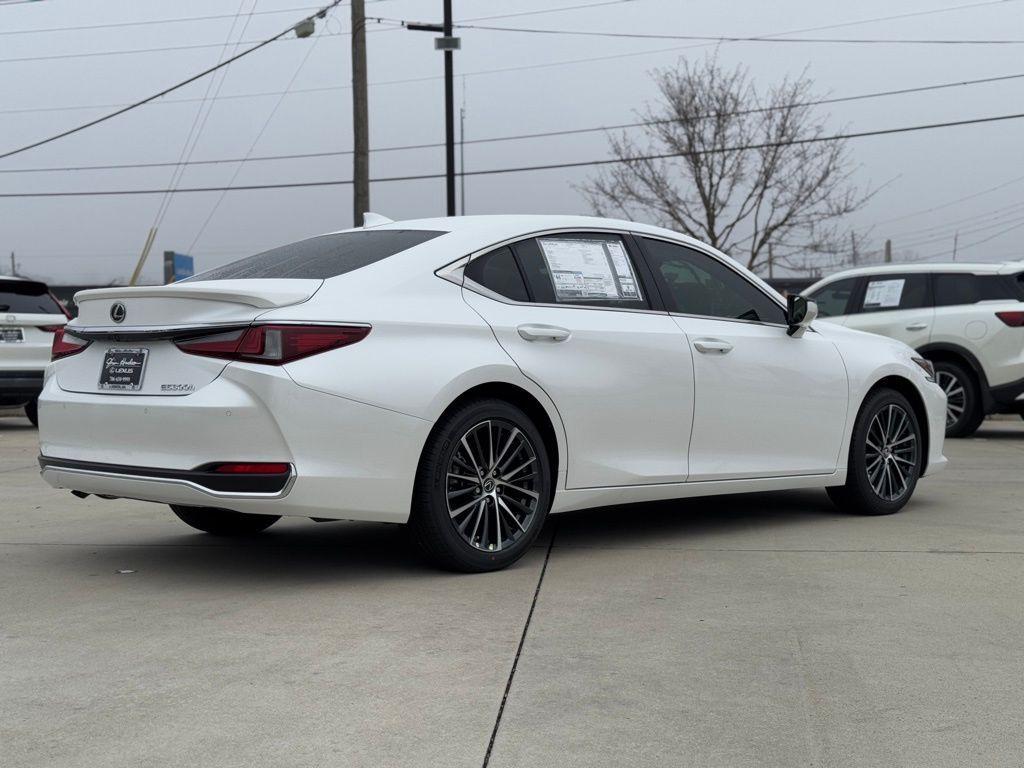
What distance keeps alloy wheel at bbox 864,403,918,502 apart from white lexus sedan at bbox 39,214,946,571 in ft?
1.60

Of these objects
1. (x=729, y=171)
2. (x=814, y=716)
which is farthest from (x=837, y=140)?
(x=814, y=716)

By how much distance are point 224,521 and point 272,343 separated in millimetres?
1863

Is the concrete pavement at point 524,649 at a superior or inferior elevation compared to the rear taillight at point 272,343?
inferior

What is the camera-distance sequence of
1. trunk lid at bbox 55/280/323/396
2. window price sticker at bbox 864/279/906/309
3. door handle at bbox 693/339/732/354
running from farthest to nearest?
window price sticker at bbox 864/279/906/309 → door handle at bbox 693/339/732/354 → trunk lid at bbox 55/280/323/396

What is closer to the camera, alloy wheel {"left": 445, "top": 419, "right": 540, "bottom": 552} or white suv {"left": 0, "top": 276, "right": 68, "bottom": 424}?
alloy wheel {"left": 445, "top": 419, "right": 540, "bottom": 552}

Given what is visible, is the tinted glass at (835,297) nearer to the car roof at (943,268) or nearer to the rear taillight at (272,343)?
the car roof at (943,268)

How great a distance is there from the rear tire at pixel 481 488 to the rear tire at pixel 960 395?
27.3ft

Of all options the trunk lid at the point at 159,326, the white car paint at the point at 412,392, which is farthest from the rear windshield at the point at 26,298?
the trunk lid at the point at 159,326

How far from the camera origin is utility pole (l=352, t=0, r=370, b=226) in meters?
21.4

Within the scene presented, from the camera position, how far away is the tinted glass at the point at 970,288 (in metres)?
12.8

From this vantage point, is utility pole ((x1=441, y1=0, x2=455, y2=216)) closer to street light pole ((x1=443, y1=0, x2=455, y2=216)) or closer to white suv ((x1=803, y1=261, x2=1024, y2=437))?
street light pole ((x1=443, y1=0, x2=455, y2=216))

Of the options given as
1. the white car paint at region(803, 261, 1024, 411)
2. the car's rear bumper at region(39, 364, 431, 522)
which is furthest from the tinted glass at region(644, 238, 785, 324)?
the white car paint at region(803, 261, 1024, 411)

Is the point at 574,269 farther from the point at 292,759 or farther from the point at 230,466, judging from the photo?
the point at 292,759

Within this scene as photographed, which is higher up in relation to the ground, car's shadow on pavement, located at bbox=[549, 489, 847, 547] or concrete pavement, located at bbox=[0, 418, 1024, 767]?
concrete pavement, located at bbox=[0, 418, 1024, 767]
